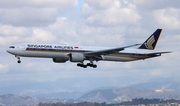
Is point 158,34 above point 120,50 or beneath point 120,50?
above

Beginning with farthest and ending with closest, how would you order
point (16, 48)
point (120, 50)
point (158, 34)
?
point (158, 34) → point (120, 50) → point (16, 48)

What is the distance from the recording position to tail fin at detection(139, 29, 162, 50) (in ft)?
341

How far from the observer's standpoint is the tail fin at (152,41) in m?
104

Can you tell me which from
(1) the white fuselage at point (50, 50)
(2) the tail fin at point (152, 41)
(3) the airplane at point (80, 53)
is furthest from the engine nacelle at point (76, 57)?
(2) the tail fin at point (152, 41)

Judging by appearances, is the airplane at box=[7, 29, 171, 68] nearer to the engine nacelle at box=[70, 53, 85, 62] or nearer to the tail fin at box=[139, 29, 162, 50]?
the engine nacelle at box=[70, 53, 85, 62]

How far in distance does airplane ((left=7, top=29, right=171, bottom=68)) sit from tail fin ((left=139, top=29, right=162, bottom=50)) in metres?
0.88

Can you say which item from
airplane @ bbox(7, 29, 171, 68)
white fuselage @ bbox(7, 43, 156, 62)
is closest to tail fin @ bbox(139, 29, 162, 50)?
airplane @ bbox(7, 29, 171, 68)

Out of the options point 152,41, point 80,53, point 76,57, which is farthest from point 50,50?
point 152,41

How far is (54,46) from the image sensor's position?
87.2m

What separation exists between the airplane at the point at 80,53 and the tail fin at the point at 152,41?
885mm

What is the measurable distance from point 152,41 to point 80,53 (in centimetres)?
2430

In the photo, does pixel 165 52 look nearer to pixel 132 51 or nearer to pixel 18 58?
pixel 132 51

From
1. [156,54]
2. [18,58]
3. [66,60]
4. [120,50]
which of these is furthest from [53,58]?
[156,54]

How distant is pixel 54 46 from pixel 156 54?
27216 mm
